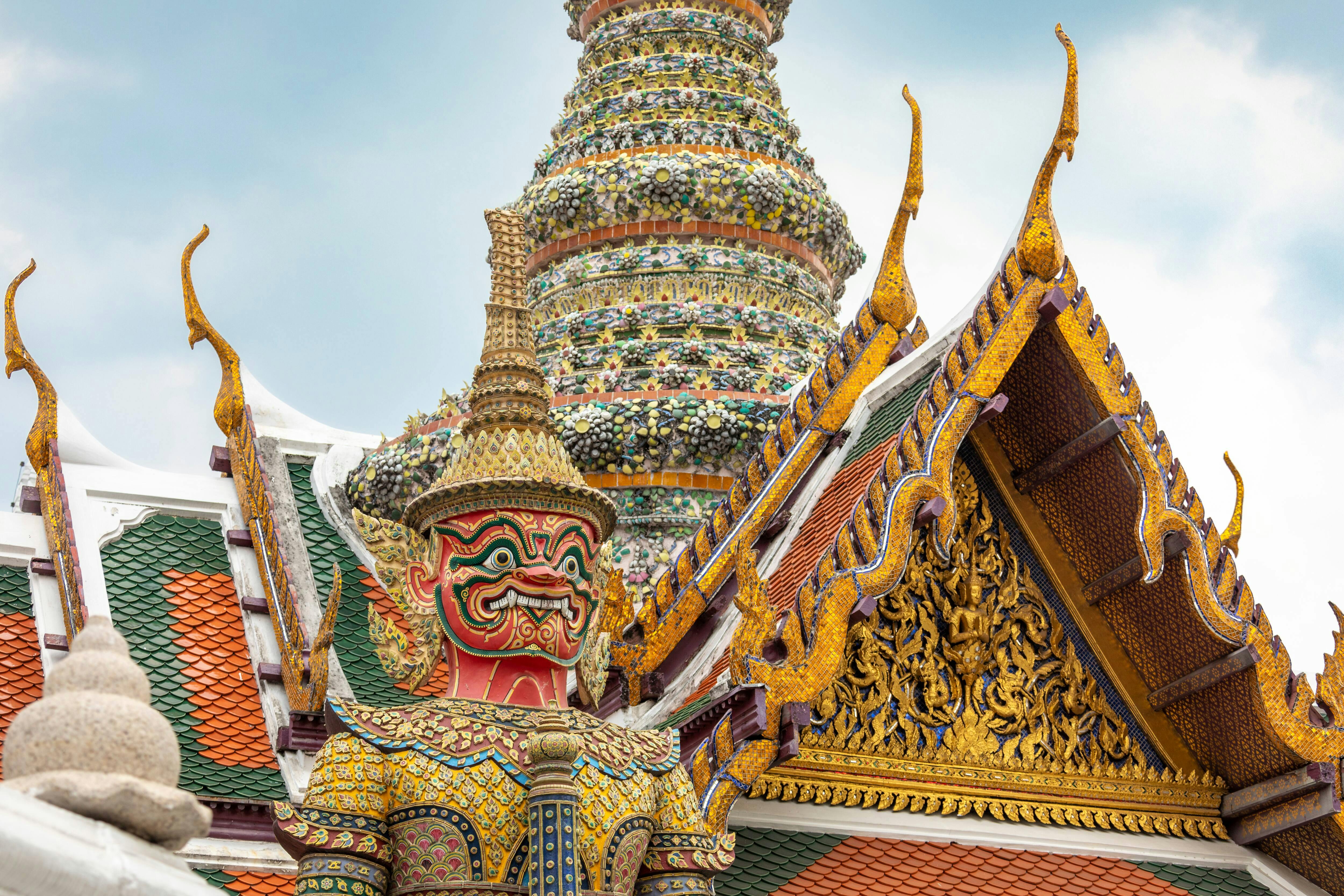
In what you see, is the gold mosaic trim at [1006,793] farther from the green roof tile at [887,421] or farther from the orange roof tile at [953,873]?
the green roof tile at [887,421]

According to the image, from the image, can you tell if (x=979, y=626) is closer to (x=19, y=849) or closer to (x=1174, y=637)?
(x=1174, y=637)

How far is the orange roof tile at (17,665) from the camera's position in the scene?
6.58 metres

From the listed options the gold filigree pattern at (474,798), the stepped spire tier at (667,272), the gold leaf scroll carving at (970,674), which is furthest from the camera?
the stepped spire tier at (667,272)

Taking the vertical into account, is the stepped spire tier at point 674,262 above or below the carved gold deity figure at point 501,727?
above

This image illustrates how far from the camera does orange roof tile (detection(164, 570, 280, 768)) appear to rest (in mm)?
6539

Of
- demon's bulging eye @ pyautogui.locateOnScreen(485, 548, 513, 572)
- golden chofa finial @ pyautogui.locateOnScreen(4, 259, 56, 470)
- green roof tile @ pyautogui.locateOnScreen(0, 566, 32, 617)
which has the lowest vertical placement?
demon's bulging eye @ pyautogui.locateOnScreen(485, 548, 513, 572)

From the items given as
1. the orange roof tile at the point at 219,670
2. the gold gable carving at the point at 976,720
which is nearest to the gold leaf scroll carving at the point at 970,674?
the gold gable carving at the point at 976,720

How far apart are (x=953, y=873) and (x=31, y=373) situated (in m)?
4.42

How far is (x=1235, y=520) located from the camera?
7246mm

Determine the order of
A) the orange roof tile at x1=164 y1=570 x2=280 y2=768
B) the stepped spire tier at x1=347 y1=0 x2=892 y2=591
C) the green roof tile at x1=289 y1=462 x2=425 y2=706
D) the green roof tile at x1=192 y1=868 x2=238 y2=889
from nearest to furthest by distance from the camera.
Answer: the green roof tile at x1=192 y1=868 x2=238 y2=889
the orange roof tile at x1=164 y1=570 x2=280 y2=768
the green roof tile at x1=289 y1=462 x2=425 y2=706
the stepped spire tier at x1=347 y1=0 x2=892 y2=591

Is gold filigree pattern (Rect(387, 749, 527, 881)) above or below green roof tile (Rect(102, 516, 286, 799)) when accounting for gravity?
below

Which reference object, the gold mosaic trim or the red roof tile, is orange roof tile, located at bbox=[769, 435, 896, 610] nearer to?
the gold mosaic trim

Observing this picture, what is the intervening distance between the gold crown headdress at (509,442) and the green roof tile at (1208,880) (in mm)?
2625

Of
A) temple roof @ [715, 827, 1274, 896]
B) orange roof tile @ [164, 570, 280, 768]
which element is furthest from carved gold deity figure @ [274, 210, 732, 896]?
orange roof tile @ [164, 570, 280, 768]
